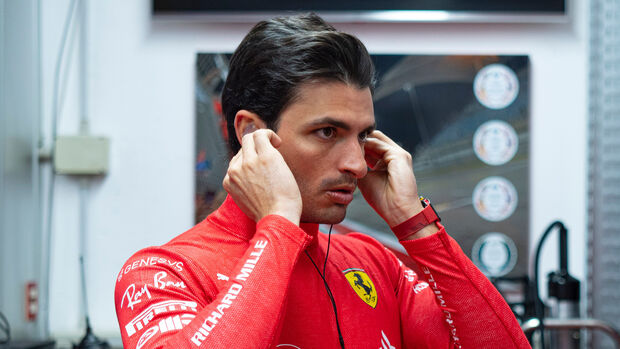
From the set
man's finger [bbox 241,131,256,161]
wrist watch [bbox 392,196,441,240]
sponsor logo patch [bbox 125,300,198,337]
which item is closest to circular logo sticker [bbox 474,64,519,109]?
wrist watch [bbox 392,196,441,240]

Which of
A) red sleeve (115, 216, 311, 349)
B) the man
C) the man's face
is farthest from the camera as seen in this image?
the man's face

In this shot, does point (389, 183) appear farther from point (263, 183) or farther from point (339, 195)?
point (263, 183)

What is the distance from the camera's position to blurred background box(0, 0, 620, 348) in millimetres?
2055

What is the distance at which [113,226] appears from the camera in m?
2.07

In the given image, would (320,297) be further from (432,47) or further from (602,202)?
(602,202)

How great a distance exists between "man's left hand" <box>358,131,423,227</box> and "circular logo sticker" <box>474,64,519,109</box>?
1.04 metres

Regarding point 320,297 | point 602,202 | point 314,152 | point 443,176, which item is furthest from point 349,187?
point 602,202

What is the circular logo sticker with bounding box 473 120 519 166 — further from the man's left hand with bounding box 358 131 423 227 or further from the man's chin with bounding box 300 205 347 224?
the man's chin with bounding box 300 205 347 224

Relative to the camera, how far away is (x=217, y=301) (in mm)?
784

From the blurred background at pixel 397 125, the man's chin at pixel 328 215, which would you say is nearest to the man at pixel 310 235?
the man's chin at pixel 328 215

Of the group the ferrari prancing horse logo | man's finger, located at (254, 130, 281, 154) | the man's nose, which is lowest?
the ferrari prancing horse logo

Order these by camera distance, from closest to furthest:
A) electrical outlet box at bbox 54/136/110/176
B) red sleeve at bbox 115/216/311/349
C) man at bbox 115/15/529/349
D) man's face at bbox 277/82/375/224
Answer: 1. red sleeve at bbox 115/216/311/349
2. man at bbox 115/15/529/349
3. man's face at bbox 277/82/375/224
4. electrical outlet box at bbox 54/136/110/176

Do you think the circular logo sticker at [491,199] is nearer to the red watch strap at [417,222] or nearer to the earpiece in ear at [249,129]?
the red watch strap at [417,222]

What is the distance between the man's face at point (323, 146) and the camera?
998mm
